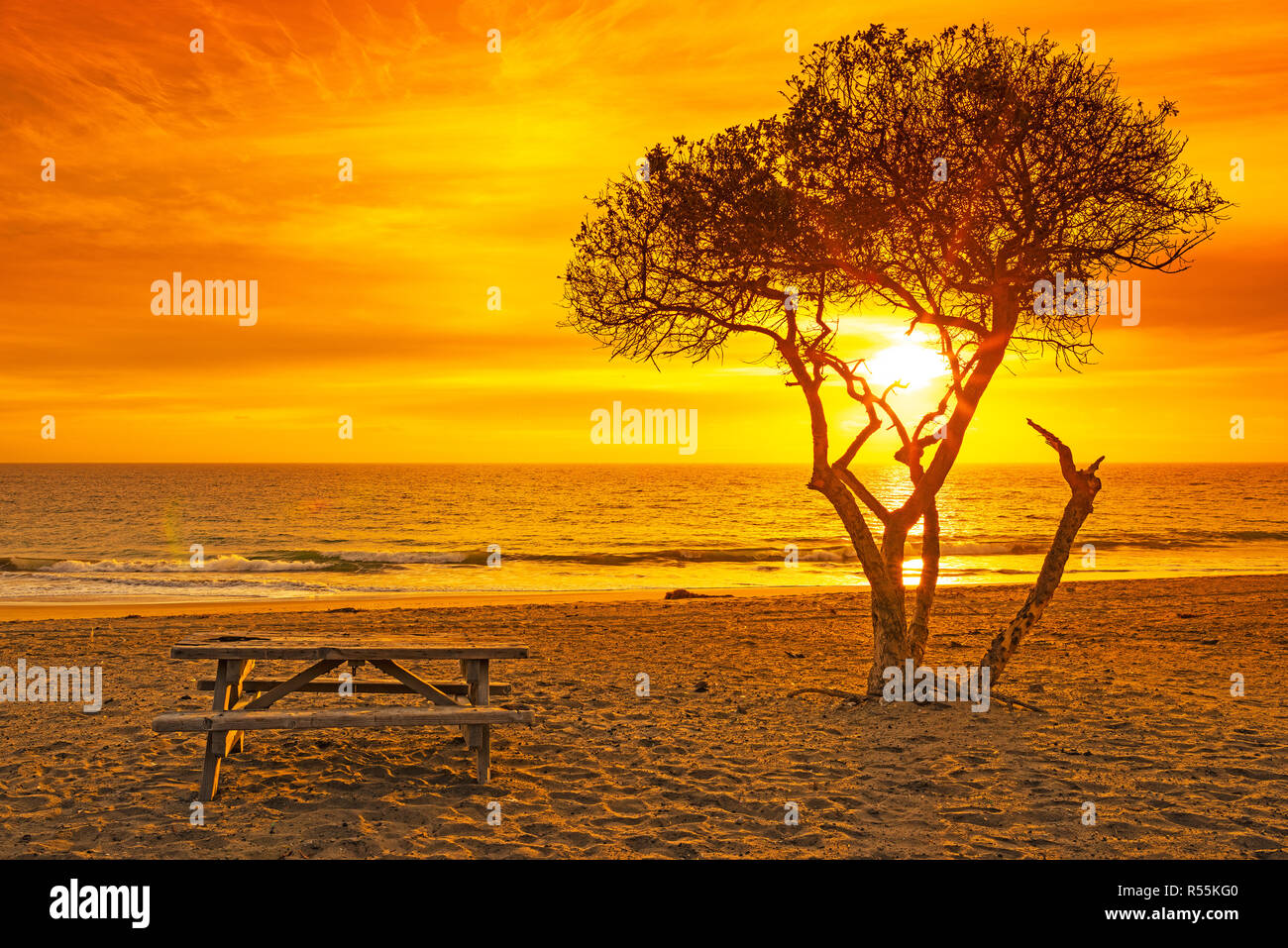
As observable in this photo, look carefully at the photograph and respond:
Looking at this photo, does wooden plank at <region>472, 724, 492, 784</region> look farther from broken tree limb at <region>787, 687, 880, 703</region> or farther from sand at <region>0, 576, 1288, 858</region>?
broken tree limb at <region>787, 687, 880, 703</region>

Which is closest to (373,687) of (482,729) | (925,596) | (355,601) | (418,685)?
(418,685)

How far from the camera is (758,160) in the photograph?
391 inches

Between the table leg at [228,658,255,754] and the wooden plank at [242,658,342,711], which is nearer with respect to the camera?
the wooden plank at [242,658,342,711]

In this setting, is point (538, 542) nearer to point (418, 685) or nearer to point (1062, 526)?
point (1062, 526)

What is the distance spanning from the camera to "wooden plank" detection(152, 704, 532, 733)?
19.7 feet

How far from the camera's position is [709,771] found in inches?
287

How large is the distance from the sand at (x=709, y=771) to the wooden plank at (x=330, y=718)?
0.58 m

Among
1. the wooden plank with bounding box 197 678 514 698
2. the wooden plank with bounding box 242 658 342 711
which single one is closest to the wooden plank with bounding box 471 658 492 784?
the wooden plank with bounding box 197 678 514 698

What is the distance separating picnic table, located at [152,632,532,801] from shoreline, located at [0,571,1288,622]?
13.3 metres

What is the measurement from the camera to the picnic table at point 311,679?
20.2 ft

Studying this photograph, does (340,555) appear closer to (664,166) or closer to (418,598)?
(418,598)

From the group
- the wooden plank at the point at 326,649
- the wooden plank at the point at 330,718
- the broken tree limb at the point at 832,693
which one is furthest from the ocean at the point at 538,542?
the wooden plank at the point at 330,718
